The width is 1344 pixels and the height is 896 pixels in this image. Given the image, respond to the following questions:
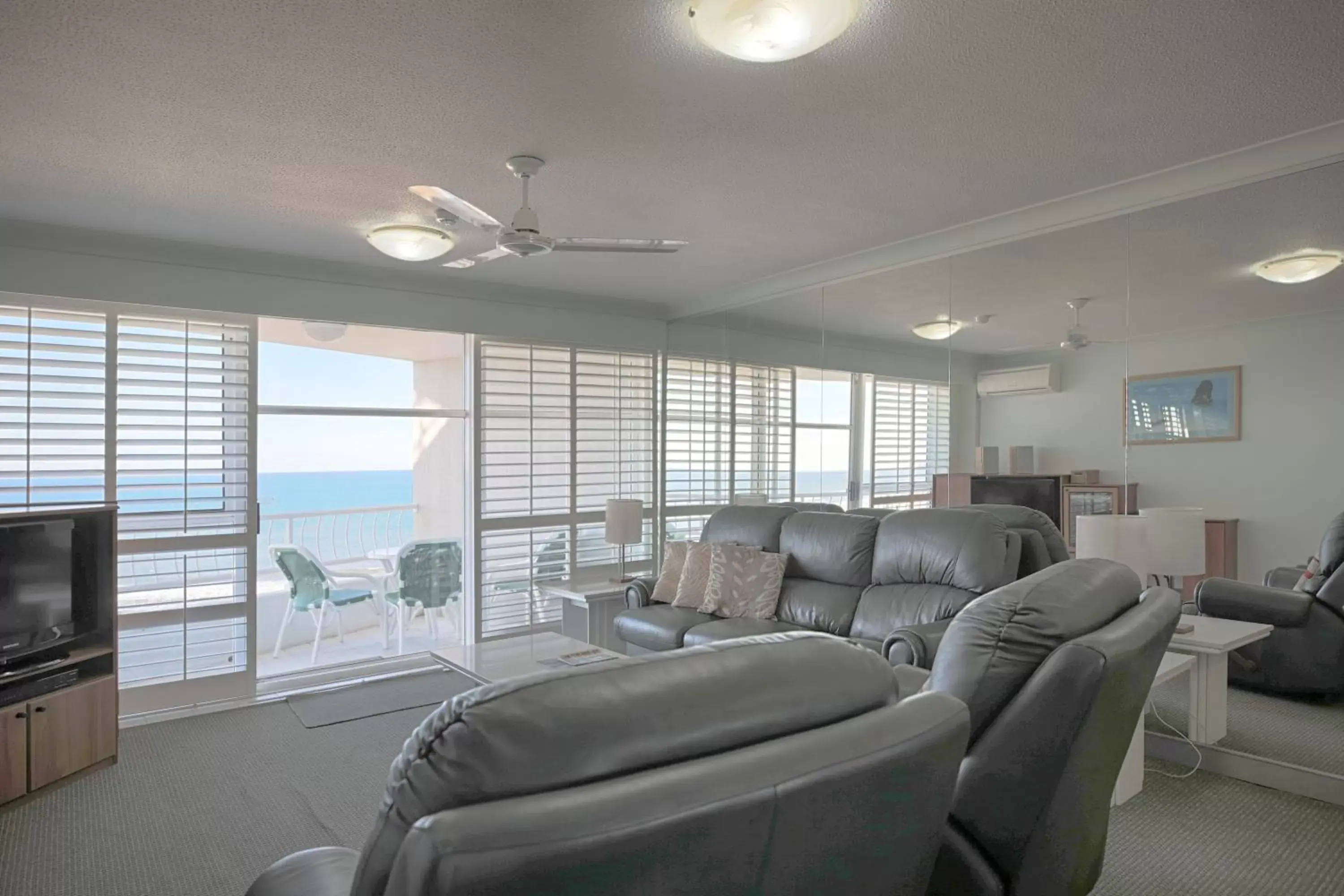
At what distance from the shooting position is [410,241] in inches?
146

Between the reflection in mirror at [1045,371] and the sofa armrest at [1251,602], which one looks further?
the reflection in mirror at [1045,371]

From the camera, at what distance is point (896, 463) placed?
461 centimetres

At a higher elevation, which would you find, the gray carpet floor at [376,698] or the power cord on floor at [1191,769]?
the power cord on floor at [1191,769]

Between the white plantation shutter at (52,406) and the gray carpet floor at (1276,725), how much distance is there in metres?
Answer: 5.33

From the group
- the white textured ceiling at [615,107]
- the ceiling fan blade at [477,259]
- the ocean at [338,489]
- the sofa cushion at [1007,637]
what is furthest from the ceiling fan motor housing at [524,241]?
the ocean at [338,489]


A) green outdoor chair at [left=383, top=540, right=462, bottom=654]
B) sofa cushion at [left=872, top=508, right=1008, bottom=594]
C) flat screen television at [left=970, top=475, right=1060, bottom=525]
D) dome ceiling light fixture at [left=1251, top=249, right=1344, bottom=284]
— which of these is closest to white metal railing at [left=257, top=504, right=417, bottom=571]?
green outdoor chair at [left=383, top=540, right=462, bottom=654]

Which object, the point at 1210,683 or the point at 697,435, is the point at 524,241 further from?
the point at 1210,683

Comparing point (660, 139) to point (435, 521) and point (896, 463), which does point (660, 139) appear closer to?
point (896, 463)

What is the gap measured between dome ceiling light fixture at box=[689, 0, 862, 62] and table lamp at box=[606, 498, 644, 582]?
3.53 metres

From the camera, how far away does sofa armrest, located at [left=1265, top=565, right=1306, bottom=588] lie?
3275 mm

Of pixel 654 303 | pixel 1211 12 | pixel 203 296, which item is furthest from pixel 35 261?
pixel 1211 12

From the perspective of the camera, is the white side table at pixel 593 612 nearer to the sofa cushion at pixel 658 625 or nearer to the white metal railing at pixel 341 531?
the sofa cushion at pixel 658 625

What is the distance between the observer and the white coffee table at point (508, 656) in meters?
3.53

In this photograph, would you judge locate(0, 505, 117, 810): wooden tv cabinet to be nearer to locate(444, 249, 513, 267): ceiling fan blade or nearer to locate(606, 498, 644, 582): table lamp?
locate(444, 249, 513, 267): ceiling fan blade
